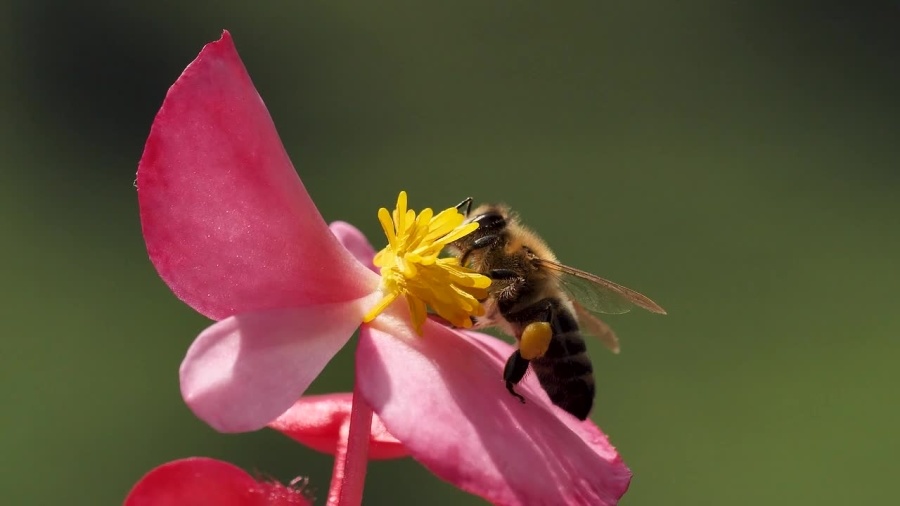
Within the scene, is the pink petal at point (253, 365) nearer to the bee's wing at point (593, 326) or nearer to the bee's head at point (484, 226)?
the bee's head at point (484, 226)

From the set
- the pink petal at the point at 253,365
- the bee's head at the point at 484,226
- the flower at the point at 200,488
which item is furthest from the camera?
the bee's head at the point at 484,226

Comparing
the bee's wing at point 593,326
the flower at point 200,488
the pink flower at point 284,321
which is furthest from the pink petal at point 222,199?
the bee's wing at point 593,326

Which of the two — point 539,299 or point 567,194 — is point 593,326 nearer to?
point 539,299

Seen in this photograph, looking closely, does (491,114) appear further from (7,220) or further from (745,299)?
(7,220)

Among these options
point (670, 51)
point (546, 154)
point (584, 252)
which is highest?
point (670, 51)

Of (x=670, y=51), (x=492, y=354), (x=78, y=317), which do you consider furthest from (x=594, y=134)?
(x=492, y=354)
